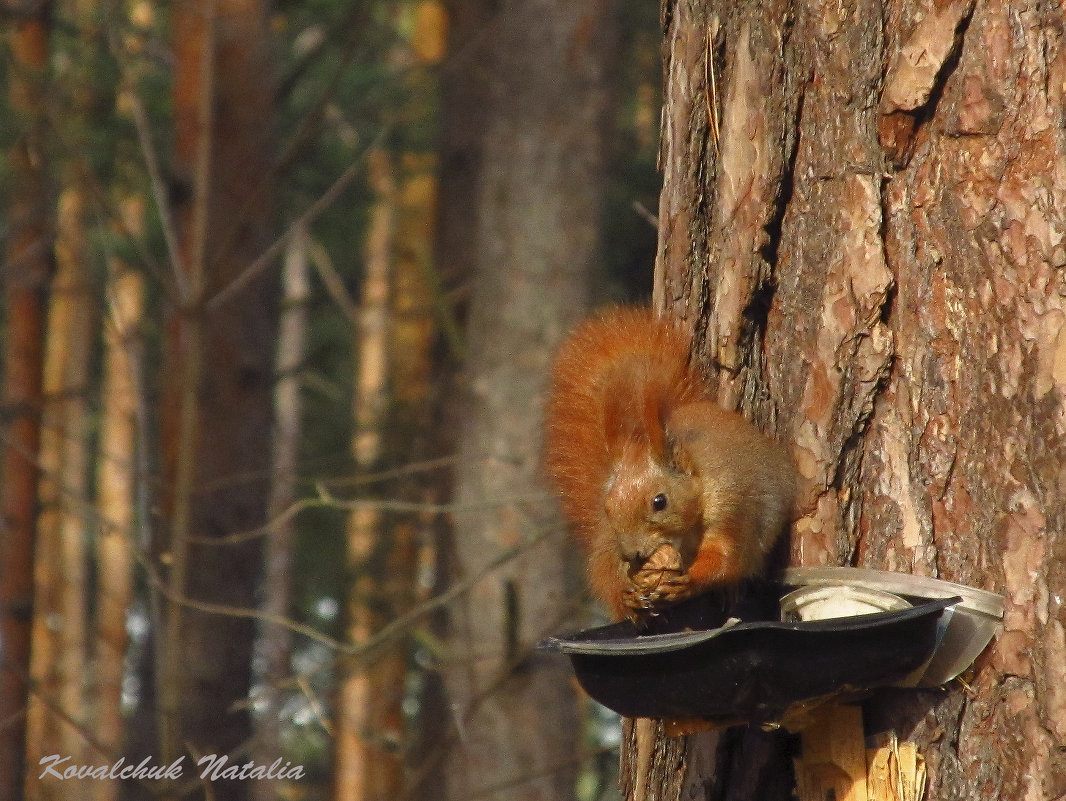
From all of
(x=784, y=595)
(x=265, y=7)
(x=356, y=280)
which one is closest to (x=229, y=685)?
(x=265, y=7)

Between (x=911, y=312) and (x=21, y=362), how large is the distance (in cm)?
505

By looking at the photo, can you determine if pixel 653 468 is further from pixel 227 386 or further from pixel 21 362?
pixel 21 362

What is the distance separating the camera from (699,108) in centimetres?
151

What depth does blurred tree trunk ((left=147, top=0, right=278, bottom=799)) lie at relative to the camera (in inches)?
152

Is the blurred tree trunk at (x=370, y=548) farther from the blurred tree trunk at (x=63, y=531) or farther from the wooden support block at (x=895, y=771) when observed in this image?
the wooden support block at (x=895, y=771)

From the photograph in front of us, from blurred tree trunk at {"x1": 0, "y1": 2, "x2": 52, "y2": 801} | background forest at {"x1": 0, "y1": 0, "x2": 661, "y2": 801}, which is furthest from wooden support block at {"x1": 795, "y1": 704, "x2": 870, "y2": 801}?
blurred tree trunk at {"x1": 0, "y1": 2, "x2": 52, "y2": 801}

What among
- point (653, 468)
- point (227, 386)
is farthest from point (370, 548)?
point (653, 468)

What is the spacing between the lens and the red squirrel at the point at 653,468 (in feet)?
4.62

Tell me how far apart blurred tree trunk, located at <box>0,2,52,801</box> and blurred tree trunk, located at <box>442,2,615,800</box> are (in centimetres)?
186

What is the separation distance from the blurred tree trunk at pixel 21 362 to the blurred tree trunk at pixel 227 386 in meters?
1.00

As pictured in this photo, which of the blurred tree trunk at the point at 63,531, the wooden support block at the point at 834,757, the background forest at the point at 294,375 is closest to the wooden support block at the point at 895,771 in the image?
the wooden support block at the point at 834,757

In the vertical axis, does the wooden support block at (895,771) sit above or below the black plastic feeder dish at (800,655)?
below

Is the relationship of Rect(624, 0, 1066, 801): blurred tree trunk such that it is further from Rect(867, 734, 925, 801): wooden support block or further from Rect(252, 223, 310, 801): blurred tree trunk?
Rect(252, 223, 310, 801): blurred tree trunk

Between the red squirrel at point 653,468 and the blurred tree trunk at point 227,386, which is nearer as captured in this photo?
the red squirrel at point 653,468
